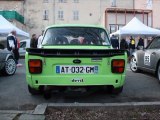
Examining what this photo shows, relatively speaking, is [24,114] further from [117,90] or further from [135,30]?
[135,30]

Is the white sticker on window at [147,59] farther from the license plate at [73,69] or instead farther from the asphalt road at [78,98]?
the license plate at [73,69]

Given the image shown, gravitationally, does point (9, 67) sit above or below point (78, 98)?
above

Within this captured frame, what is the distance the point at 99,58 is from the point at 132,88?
2455 millimetres

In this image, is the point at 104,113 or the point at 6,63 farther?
the point at 6,63

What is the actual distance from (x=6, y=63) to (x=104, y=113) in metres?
5.76

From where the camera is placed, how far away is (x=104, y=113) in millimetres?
6254

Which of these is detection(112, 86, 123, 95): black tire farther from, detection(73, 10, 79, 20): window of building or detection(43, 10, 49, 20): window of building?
detection(43, 10, 49, 20): window of building

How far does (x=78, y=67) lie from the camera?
22.1 feet

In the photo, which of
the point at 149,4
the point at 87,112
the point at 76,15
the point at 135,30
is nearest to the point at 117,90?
the point at 87,112

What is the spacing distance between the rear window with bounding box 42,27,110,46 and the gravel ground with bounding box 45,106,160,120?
1.91 metres

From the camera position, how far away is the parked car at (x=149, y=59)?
962 centimetres

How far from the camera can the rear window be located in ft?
25.9

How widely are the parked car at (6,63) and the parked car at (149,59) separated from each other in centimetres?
413

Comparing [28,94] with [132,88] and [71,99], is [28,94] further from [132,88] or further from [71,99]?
[132,88]
